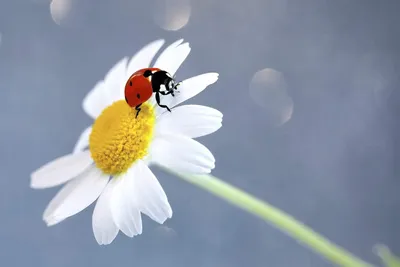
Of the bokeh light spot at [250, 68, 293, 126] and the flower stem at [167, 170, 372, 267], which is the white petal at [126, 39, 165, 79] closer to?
the flower stem at [167, 170, 372, 267]

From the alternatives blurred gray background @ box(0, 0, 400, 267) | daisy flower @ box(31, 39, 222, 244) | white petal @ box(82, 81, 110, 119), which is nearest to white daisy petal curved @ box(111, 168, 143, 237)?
daisy flower @ box(31, 39, 222, 244)

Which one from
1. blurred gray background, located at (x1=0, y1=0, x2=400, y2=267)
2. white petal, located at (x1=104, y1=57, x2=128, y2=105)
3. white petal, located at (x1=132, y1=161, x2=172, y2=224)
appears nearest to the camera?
white petal, located at (x1=132, y1=161, x2=172, y2=224)

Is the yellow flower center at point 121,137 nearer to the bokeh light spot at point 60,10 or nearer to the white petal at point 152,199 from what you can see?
the white petal at point 152,199

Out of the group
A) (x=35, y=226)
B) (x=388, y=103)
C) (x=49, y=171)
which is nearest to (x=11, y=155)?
(x=35, y=226)

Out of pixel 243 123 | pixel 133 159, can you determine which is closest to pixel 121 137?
pixel 133 159

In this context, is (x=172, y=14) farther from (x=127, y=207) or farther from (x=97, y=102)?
(x=127, y=207)

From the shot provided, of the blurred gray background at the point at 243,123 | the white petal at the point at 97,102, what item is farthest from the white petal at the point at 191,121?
the blurred gray background at the point at 243,123
